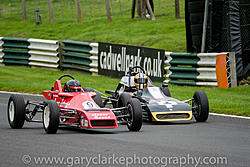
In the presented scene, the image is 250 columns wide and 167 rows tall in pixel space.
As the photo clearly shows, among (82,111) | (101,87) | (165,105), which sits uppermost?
(82,111)

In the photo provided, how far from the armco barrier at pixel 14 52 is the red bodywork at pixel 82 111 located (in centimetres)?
1319

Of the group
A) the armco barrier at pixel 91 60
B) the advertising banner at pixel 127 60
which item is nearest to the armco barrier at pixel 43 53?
the armco barrier at pixel 91 60

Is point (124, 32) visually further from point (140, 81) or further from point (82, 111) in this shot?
point (82, 111)

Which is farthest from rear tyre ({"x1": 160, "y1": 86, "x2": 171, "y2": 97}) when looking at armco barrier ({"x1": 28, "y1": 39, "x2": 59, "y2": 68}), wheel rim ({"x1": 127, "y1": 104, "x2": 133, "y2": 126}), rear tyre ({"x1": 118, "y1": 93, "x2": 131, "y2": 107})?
armco barrier ({"x1": 28, "y1": 39, "x2": 59, "y2": 68})

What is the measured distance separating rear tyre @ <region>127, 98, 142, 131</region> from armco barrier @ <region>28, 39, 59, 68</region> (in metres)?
14.3

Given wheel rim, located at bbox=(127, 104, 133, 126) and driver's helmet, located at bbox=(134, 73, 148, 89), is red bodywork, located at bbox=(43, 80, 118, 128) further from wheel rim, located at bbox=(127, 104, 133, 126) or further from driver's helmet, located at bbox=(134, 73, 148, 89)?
driver's helmet, located at bbox=(134, 73, 148, 89)

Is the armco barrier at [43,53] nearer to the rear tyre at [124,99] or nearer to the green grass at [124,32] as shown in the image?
the green grass at [124,32]

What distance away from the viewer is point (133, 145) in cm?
910

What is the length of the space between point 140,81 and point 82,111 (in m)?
3.52

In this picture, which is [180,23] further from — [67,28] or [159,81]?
[159,81]

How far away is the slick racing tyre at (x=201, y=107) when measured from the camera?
12.5 meters

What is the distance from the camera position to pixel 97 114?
10.6 m

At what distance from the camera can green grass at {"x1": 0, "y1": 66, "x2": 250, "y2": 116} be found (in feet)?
49.4

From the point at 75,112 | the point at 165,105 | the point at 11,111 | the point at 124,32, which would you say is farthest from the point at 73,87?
the point at 124,32
